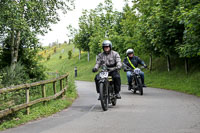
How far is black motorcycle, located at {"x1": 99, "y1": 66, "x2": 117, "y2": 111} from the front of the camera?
8737 mm

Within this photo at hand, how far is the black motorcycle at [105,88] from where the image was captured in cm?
874

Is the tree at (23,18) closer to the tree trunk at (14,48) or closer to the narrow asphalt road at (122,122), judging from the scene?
the tree trunk at (14,48)

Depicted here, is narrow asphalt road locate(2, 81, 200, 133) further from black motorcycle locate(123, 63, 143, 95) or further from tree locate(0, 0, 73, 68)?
tree locate(0, 0, 73, 68)

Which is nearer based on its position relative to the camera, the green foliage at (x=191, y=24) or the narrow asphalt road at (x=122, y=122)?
the narrow asphalt road at (x=122, y=122)

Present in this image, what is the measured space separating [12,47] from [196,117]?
1184cm

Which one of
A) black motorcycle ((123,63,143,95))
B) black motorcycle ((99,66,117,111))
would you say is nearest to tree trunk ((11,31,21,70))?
black motorcycle ((123,63,143,95))

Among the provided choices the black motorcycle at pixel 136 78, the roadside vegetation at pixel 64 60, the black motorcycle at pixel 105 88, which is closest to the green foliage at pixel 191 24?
the roadside vegetation at pixel 64 60

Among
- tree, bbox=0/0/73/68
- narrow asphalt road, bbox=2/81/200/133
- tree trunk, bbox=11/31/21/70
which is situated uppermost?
tree, bbox=0/0/73/68

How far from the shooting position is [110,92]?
9.59m

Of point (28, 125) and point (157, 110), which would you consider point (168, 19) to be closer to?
point (157, 110)

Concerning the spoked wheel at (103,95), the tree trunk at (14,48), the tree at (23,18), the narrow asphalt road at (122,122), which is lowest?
the narrow asphalt road at (122,122)

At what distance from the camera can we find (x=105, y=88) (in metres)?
9.07

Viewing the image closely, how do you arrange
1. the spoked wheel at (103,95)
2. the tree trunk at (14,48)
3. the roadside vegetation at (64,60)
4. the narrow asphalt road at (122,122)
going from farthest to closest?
the tree trunk at (14,48), the roadside vegetation at (64,60), the spoked wheel at (103,95), the narrow asphalt road at (122,122)

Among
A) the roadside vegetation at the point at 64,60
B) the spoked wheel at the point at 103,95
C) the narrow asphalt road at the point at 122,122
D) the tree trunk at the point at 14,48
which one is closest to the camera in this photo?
the narrow asphalt road at the point at 122,122
